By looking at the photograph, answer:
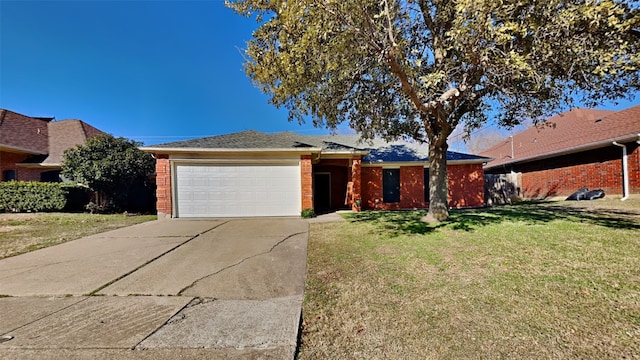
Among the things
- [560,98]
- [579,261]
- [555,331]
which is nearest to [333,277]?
[555,331]

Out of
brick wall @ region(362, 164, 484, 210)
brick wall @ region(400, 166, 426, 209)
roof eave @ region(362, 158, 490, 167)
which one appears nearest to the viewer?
roof eave @ region(362, 158, 490, 167)

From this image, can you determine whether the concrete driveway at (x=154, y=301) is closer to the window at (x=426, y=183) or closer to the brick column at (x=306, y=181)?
the brick column at (x=306, y=181)

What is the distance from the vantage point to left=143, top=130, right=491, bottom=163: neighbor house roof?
11.2 m

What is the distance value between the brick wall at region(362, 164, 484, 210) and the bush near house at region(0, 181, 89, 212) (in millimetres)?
14461

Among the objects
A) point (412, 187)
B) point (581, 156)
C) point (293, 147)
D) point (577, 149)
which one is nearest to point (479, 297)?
point (293, 147)

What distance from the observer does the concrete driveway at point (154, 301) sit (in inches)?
99.0

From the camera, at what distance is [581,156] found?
1420 centimetres

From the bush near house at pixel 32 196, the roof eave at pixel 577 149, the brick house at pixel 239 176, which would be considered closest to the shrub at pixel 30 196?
the bush near house at pixel 32 196

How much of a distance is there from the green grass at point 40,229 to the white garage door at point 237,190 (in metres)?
2.54

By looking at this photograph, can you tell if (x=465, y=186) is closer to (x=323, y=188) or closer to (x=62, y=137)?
(x=323, y=188)

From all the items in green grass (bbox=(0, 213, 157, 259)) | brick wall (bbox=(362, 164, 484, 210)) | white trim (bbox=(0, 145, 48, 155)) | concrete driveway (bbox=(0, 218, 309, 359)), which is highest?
white trim (bbox=(0, 145, 48, 155))

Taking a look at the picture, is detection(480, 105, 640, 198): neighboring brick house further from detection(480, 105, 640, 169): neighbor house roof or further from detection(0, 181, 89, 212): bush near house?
detection(0, 181, 89, 212): bush near house

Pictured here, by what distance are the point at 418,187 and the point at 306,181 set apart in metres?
6.21

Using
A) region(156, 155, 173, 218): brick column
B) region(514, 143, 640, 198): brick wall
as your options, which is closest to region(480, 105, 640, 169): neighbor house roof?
region(514, 143, 640, 198): brick wall
